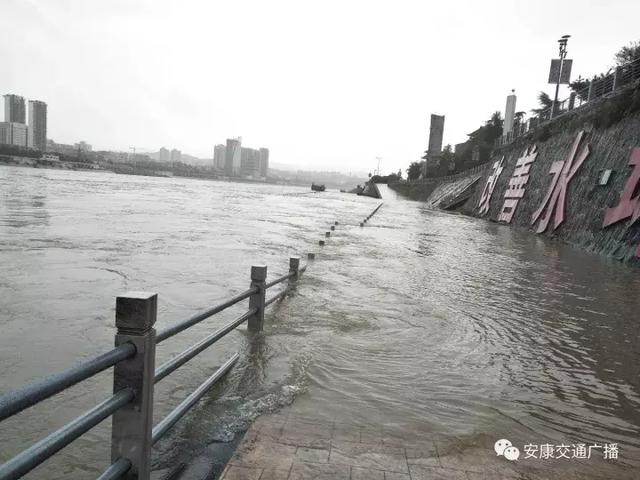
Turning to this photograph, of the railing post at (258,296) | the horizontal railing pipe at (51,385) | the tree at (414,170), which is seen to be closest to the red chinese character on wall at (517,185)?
the railing post at (258,296)

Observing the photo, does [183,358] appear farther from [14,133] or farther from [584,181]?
[14,133]

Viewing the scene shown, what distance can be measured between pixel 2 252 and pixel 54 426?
9.14 metres

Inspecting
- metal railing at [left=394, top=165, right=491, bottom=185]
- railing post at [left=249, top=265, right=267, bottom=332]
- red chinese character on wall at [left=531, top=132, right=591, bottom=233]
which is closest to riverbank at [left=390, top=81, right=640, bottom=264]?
red chinese character on wall at [left=531, top=132, right=591, bottom=233]

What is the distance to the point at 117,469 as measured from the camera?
2.40 meters

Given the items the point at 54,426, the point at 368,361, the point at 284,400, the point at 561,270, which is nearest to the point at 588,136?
the point at 561,270

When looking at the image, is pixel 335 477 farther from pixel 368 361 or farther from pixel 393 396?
pixel 368 361

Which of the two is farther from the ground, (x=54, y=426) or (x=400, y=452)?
(x=400, y=452)

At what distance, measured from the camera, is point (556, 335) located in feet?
22.0

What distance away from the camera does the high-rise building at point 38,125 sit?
131875mm

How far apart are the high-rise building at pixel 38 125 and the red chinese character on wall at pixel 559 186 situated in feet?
462

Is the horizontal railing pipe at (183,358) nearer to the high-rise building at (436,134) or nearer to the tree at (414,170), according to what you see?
the high-rise building at (436,134)

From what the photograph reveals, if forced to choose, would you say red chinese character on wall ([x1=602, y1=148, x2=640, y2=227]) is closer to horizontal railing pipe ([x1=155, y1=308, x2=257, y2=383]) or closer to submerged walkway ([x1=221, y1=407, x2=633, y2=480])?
submerged walkway ([x1=221, y1=407, x2=633, y2=480])

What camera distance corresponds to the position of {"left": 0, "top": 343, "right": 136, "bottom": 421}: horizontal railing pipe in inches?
63.1

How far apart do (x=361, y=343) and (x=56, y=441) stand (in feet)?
14.2
